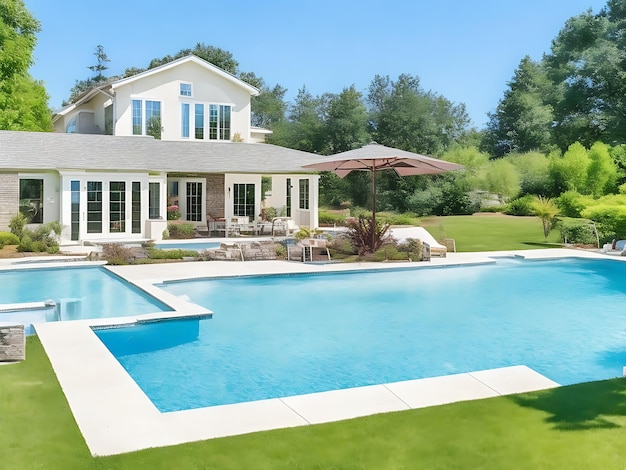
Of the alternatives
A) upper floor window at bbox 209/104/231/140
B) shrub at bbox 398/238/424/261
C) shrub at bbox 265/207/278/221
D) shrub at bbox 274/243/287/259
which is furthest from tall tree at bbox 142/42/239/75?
shrub at bbox 398/238/424/261

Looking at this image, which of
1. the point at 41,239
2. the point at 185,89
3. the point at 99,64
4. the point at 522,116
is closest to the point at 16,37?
the point at 185,89

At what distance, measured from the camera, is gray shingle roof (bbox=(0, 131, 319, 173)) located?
79.7 ft

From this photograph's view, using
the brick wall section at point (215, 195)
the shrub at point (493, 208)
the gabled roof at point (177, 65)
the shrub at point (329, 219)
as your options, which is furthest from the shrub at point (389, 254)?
the shrub at point (493, 208)

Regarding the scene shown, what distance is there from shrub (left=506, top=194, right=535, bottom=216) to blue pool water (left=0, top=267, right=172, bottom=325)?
25135 millimetres

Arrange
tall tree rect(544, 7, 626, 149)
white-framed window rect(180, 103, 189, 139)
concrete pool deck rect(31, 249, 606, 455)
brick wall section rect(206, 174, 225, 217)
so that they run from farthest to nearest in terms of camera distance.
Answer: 1. tall tree rect(544, 7, 626, 149)
2. white-framed window rect(180, 103, 189, 139)
3. brick wall section rect(206, 174, 225, 217)
4. concrete pool deck rect(31, 249, 606, 455)

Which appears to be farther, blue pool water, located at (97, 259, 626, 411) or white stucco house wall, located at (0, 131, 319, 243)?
white stucco house wall, located at (0, 131, 319, 243)

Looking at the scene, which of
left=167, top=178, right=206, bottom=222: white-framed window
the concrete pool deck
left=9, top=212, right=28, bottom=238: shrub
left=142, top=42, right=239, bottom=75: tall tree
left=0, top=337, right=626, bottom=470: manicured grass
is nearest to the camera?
left=0, top=337, right=626, bottom=470: manicured grass

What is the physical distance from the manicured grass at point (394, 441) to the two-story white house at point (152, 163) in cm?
1840

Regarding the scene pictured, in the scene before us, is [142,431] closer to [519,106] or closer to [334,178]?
[334,178]

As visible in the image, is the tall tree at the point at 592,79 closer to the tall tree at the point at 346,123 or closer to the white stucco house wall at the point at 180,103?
the tall tree at the point at 346,123

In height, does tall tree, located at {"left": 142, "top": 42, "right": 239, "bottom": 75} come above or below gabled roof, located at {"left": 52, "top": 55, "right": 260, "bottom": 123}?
above

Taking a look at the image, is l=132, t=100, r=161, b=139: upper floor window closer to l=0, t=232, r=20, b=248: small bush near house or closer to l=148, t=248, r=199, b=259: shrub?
l=0, t=232, r=20, b=248: small bush near house

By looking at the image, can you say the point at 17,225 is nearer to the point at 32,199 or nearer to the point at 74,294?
the point at 32,199

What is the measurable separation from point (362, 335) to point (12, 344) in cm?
562
